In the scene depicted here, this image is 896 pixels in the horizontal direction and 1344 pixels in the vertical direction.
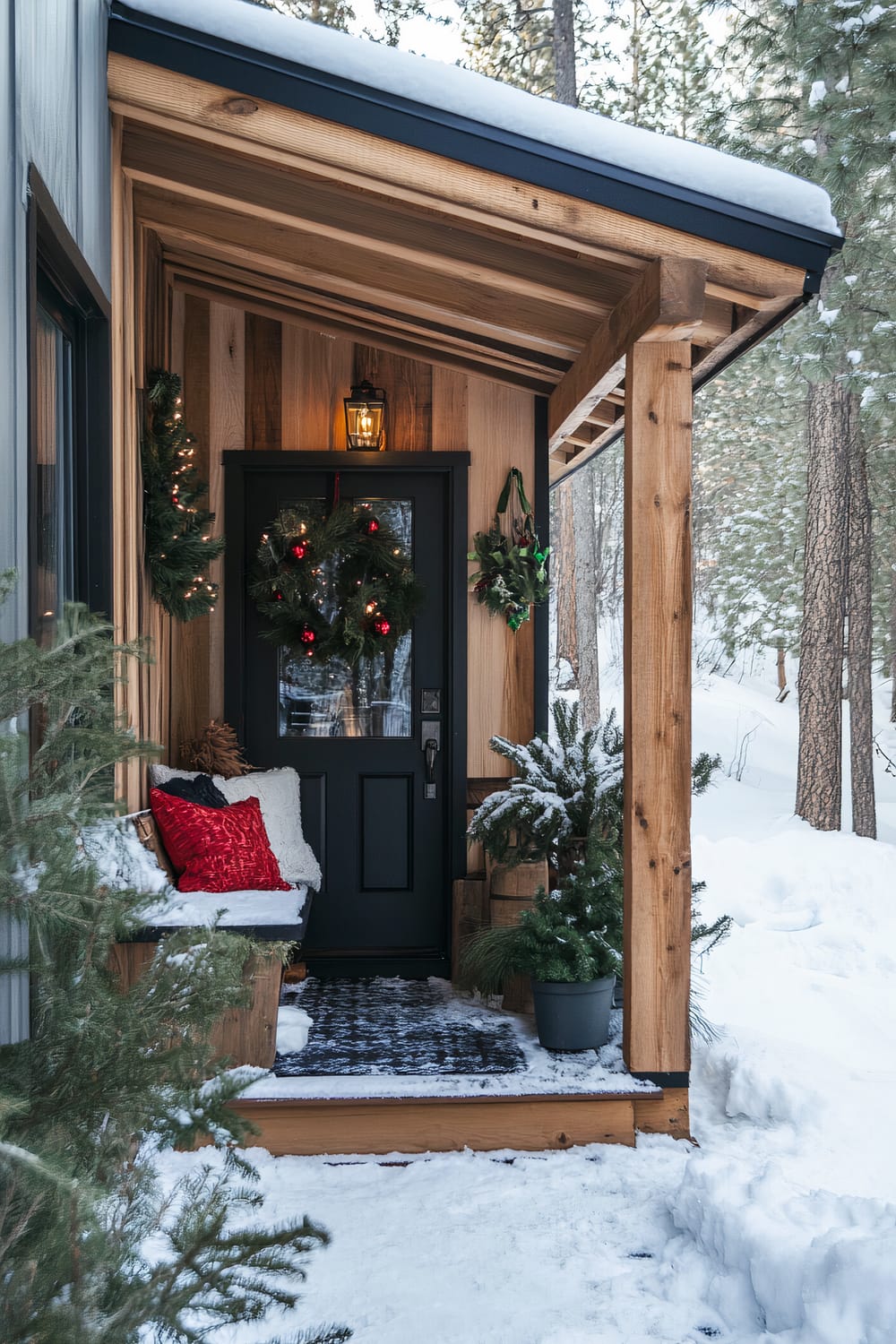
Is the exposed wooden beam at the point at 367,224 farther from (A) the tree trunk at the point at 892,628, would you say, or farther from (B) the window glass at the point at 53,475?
(A) the tree trunk at the point at 892,628

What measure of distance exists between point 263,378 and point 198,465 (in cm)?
50

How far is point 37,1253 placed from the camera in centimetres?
118

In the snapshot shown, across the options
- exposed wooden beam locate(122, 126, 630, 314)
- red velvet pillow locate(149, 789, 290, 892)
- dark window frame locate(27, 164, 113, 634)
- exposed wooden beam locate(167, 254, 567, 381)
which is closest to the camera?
dark window frame locate(27, 164, 113, 634)

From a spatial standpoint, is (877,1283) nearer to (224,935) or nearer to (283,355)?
(224,935)

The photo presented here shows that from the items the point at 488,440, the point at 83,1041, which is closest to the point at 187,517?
the point at 488,440

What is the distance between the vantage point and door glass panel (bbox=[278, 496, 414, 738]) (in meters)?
5.16

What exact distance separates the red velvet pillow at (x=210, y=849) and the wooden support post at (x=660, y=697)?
137cm

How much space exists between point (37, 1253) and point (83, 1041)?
0.24 meters

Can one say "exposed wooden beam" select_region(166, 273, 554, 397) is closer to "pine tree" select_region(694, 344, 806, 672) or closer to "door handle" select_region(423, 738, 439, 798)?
"door handle" select_region(423, 738, 439, 798)

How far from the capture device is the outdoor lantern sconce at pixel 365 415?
499 centimetres

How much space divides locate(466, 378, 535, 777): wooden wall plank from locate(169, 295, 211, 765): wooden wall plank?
1192mm

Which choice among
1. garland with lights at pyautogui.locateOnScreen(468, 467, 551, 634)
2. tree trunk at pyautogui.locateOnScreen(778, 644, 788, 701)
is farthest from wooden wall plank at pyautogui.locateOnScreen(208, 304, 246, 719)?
tree trunk at pyautogui.locateOnScreen(778, 644, 788, 701)

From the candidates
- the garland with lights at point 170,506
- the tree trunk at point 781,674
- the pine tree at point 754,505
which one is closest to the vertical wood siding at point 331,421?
the garland with lights at point 170,506

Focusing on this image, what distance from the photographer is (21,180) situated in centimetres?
221
